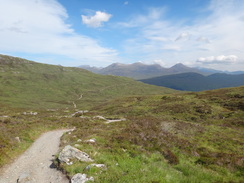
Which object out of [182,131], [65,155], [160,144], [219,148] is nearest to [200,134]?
[182,131]

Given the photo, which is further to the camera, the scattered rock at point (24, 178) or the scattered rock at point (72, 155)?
the scattered rock at point (72, 155)

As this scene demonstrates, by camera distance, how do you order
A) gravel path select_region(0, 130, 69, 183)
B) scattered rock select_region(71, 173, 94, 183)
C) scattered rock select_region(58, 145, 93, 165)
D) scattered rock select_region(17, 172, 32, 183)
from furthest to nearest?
scattered rock select_region(58, 145, 93, 165) < gravel path select_region(0, 130, 69, 183) < scattered rock select_region(17, 172, 32, 183) < scattered rock select_region(71, 173, 94, 183)

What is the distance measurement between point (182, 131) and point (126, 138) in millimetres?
12279

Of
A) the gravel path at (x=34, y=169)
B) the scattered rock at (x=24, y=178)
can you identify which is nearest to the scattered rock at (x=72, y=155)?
the gravel path at (x=34, y=169)

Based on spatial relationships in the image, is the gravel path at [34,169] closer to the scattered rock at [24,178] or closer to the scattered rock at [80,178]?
the scattered rock at [24,178]

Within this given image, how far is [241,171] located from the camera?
11.9 meters

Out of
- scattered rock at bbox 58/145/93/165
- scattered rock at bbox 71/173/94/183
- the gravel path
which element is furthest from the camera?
scattered rock at bbox 58/145/93/165

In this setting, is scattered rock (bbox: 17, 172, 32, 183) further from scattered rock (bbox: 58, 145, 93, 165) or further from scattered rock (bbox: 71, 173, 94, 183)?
scattered rock (bbox: 71, 173, 94, 183)

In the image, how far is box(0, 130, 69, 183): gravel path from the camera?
1102 cm

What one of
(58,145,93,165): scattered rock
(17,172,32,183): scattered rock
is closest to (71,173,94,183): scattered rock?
(58,145,93,165): scattered rock

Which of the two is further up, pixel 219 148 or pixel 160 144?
pixel 160 144

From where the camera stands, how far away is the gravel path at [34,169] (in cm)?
1102

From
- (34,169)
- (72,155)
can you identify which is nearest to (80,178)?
(72,155)

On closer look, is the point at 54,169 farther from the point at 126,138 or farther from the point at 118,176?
the point at 126,138
